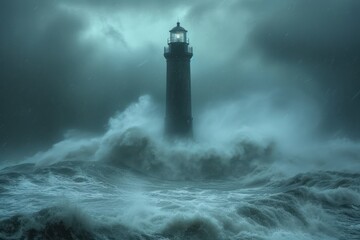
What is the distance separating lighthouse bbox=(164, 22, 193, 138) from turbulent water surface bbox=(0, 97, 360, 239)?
83cm

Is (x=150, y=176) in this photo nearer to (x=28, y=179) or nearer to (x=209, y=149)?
(x=209, y=149)

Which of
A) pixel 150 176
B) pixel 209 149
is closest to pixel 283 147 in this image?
pixel 209 149

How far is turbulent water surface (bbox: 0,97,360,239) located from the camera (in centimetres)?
783

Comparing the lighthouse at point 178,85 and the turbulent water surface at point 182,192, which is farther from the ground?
the lighthouse at point 178,85

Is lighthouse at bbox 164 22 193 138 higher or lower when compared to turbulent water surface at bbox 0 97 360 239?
higher

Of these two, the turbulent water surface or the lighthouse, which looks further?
the lighthouse

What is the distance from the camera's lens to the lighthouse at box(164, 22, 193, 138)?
1870 centimetres

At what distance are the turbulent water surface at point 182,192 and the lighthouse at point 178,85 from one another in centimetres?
83

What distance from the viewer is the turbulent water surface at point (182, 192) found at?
7.83 metres

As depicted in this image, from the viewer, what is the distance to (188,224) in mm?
8125

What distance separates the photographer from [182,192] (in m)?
12.6

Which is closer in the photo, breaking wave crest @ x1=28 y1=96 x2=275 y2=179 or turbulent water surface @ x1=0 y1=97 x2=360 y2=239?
turbulent water surface @ x1=0 y1=97 x2=360 y2=239

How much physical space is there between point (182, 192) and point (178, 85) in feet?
23.5

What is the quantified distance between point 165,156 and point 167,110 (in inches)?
83.9
